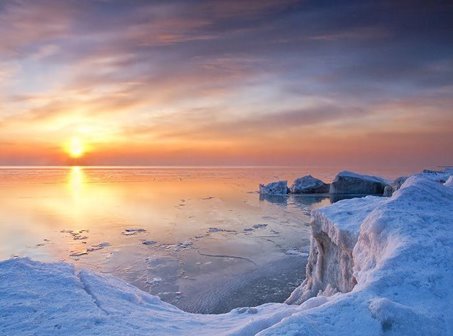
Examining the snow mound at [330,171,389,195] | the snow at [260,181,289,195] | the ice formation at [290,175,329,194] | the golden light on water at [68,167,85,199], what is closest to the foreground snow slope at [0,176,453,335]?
the golden light on water at [68,167,85,199]

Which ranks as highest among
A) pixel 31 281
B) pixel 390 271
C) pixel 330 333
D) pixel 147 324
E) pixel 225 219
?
pixel 390 271

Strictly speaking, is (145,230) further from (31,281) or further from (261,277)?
(31,281)

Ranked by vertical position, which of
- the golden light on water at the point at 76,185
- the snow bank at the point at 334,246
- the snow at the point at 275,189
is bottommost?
the golden light on water at the point at 76,185

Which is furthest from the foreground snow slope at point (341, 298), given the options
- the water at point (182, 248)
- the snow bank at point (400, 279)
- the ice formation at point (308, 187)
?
the ice formation at point (308, 187)

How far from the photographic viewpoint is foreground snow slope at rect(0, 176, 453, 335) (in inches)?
131

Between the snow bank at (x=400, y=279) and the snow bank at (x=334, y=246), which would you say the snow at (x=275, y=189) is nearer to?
the snow bank at (x=334, y=246)

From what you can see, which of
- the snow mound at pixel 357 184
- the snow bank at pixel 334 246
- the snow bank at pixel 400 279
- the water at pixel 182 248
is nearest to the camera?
the snow bank at pixel 400 279

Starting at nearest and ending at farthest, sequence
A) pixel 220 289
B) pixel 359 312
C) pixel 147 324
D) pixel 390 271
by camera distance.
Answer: pixel 359 312, pixel 390 271, pixel 147 324, pixel 220 289

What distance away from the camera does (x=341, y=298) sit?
368 cm

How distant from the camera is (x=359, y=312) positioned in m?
3.41

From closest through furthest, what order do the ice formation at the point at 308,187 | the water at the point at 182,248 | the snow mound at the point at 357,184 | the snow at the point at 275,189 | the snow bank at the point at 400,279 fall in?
the snow bank at the point at 400,279
the water at the point at 182,248
the snow at the point at 275,189
the snow mound at the point at 357,184
the ice formation at the point at 308,187

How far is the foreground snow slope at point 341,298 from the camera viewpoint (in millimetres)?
3330

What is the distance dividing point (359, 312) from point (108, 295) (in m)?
3.97

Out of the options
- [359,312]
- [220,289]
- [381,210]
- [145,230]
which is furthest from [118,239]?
[359,312]
